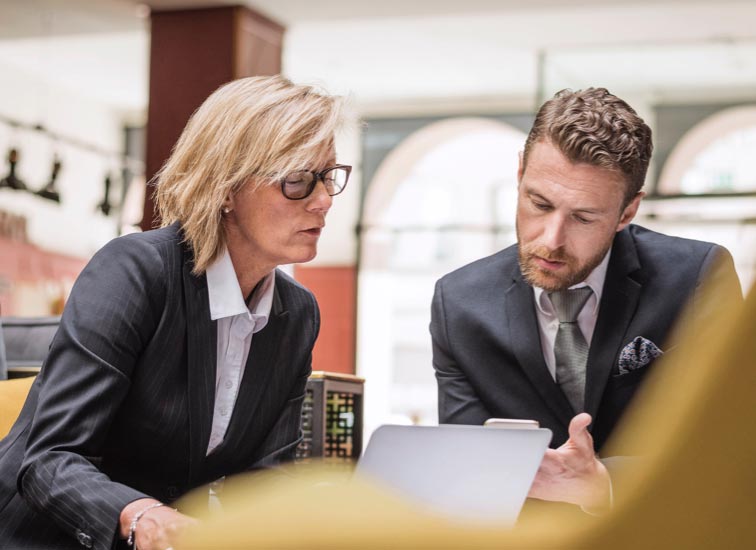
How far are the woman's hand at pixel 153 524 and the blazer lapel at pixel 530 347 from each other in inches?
34.9

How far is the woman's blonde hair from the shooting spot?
1.93m

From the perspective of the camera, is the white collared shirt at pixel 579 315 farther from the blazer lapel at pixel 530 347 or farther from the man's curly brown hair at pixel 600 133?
the man's curly brown hair at pixel 600 133

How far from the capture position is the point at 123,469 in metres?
1.83

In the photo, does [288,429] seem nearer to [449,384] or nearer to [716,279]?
[449,384]

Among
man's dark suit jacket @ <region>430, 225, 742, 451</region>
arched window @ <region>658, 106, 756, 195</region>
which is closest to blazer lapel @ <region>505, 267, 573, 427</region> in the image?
man's dark suit jacket @ <region>430, 225, 742, 451</region>

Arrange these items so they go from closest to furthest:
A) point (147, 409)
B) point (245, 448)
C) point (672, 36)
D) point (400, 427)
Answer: point (400, 427), point (147, 409), point (245, 448), point (672, 36)

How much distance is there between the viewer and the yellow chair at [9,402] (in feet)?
6.98

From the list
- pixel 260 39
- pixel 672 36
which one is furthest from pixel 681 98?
pixel 260 39

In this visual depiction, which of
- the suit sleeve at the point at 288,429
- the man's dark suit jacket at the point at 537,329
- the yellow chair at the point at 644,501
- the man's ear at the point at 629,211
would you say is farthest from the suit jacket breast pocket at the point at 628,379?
the yellow chair at the point at 644,501

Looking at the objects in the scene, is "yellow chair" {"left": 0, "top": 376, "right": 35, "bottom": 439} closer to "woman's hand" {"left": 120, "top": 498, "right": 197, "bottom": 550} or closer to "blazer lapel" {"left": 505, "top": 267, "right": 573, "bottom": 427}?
"woman's hand" {"left": 120, "top": 498, "right": 197, "bottom": 550}

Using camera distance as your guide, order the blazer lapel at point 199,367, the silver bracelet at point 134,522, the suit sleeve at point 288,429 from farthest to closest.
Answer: the suit sleeve at point 288,429 < the blazer lapel at point 199,367 < the silver bracelet at point 134,522

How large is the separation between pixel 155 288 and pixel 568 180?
33.6 inches

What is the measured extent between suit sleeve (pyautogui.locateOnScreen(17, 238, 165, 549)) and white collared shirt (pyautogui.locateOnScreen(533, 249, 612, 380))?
2.75 feet

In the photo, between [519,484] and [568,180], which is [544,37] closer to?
[568,180]
